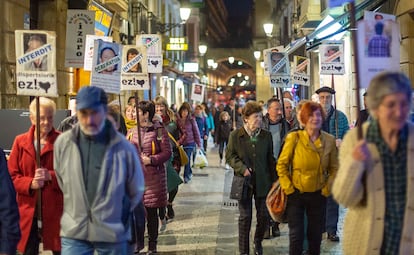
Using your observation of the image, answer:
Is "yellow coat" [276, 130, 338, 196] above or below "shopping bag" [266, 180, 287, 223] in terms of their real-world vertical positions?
above

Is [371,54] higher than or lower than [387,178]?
higher

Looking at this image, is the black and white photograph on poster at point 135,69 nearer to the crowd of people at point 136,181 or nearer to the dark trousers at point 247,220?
the crowd of people at point 136,181

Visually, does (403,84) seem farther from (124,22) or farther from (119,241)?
(124,22)

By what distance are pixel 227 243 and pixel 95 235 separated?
4.80 metres

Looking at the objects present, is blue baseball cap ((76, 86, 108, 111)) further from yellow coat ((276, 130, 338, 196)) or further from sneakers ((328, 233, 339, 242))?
sneakers ((328, 233, 339, 242))

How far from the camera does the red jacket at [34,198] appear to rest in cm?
590

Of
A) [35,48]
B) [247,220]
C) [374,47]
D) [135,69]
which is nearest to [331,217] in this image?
[247,220]

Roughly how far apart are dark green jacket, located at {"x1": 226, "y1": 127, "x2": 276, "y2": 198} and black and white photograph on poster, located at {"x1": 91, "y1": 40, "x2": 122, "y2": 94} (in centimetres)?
160

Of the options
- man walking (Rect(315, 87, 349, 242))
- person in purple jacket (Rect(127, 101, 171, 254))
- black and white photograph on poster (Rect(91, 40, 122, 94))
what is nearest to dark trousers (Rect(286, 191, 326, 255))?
person in purple jacket (Rect(127, 101, 171, 254))

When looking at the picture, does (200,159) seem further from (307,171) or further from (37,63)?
(37,63)

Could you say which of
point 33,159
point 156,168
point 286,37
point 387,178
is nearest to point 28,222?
point 33,159

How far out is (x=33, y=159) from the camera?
19.4 ft

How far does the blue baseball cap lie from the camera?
Result: 467cm

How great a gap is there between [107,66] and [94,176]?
3657 millimetres
